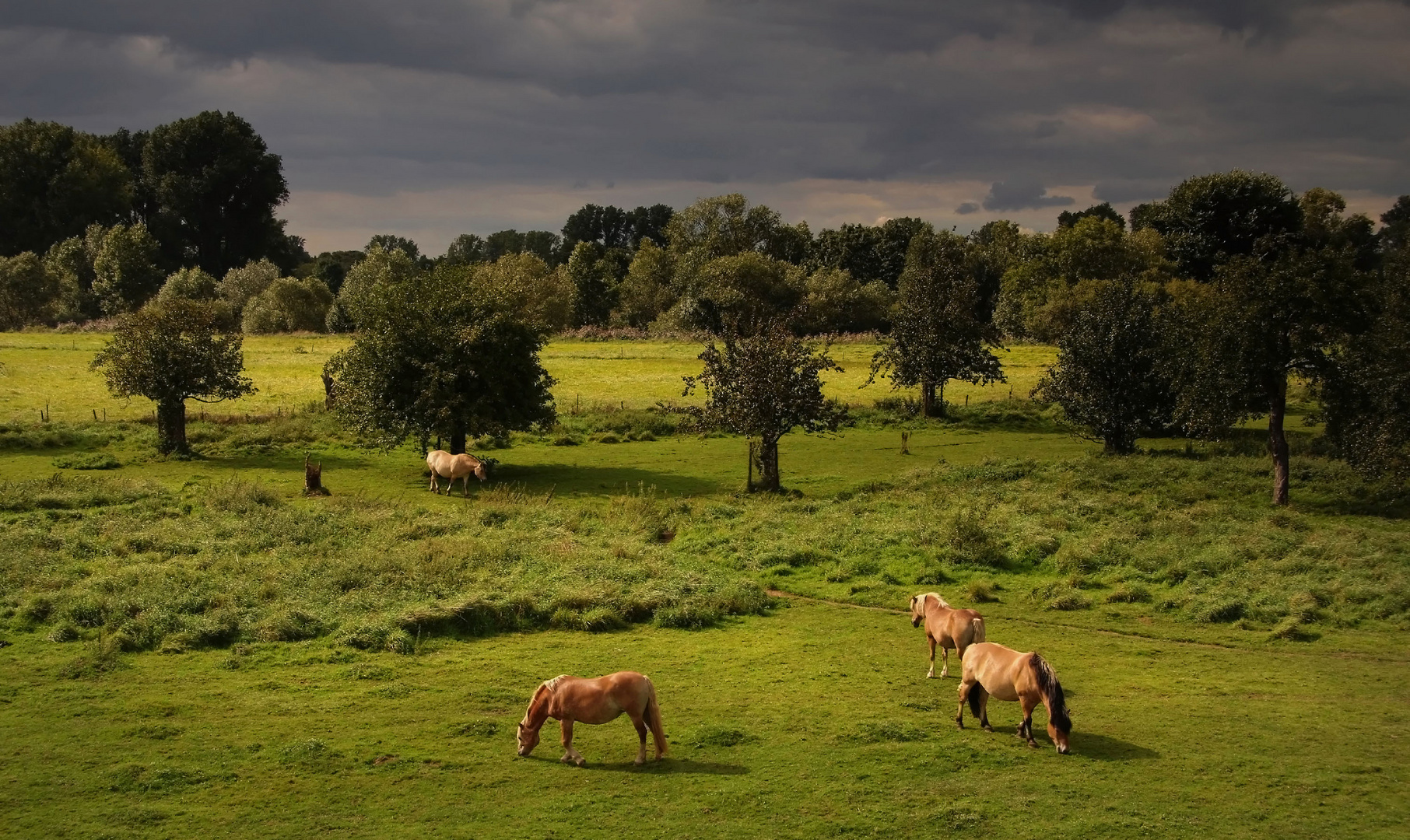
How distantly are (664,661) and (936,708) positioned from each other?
18.0 feet

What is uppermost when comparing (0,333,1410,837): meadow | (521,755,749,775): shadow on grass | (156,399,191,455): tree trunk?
(156,399,191,455): tree trunk

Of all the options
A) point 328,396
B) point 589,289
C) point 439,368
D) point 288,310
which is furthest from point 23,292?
point 439,368

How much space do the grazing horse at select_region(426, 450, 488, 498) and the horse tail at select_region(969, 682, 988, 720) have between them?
24.5 m

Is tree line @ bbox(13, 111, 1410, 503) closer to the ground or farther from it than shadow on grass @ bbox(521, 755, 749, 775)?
farther from it

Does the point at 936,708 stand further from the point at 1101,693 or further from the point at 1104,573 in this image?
the point at 1104,573

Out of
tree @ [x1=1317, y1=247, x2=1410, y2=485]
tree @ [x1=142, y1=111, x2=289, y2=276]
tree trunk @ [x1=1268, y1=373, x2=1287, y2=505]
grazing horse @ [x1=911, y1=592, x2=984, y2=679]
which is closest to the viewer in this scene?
grazing horse @ [x1=911, y1=592, x2=984, y2=679]

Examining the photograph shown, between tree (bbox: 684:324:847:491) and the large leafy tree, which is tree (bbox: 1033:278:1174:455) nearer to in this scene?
the large leafy tree

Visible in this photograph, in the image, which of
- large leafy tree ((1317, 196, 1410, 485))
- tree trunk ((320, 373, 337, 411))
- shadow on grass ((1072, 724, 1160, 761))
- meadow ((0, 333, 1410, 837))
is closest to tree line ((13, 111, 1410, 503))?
large leafy tree ((1317, 196, 1410, 485))

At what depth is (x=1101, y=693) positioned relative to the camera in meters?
18.2

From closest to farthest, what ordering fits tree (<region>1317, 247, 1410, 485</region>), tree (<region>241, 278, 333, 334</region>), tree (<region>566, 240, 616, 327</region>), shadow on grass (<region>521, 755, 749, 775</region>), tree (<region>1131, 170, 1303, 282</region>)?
shadow on grass (<region>521, 755, 749, 775</region>) → tree (<region>1317, 247, 1410, 485</region>) → tree (<region>1131, 170, 1303, 282</region>) → tree (<region>241, 278, 333, 334</region>) → tree (<region>566, 240, 616, 327</region>)

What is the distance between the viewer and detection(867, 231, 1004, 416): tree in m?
58.3

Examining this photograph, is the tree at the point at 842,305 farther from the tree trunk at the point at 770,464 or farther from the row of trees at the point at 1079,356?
the tree trunk at the point at 770,464

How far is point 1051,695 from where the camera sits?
Answer: 591 inches

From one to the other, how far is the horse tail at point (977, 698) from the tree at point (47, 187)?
6196 inches
